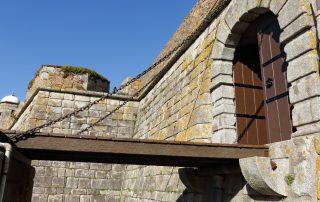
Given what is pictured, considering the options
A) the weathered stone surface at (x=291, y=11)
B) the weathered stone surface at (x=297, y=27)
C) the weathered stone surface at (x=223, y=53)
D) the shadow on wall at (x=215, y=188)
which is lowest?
the shadow on wall at (x=215, y=188)

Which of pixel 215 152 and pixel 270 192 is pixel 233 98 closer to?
pixel 215 152

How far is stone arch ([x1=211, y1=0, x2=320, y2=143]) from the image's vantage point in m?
3.16

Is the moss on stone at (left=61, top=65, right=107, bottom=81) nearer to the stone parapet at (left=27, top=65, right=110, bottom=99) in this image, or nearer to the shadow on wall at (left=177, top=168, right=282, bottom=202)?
the stone parapet at (left=27, top=65, right=110, bottom=99)

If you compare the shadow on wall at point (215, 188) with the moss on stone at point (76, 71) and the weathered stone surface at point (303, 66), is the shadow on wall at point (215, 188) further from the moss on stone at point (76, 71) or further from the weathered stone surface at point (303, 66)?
the moss on stone at point (76, 71)

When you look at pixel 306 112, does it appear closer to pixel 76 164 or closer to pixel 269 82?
pixel 269 82

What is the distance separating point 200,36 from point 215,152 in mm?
3298

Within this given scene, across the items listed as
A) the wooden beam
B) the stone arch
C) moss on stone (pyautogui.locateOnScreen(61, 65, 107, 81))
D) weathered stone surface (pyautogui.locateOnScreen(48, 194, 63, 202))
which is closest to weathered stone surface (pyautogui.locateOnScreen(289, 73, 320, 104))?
the stone arch


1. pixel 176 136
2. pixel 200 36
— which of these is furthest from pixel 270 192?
pixel 200 36

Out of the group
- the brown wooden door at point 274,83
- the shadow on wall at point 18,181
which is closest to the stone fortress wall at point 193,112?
the brown wooden door at point 274,83

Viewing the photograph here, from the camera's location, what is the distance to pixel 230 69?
481cm

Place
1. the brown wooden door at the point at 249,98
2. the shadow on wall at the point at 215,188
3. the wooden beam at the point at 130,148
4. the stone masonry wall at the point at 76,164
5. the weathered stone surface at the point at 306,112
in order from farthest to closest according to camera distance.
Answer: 1. the stone masonry wall at the point at 76,164
2. the brown wooden door at the point at 249,98
3. the shadow on wall at the point at 215,188
4. the wooden beam at the point at 130,148
5. the weathered stone surface at the point at 306,112

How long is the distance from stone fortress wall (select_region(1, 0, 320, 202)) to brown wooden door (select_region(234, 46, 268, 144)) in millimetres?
165

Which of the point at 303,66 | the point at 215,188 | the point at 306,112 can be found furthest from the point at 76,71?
the point at 306,112

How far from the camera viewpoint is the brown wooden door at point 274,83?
362 cm
